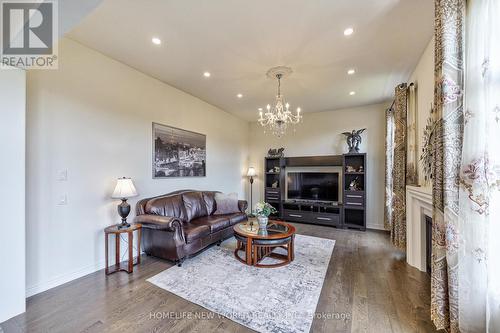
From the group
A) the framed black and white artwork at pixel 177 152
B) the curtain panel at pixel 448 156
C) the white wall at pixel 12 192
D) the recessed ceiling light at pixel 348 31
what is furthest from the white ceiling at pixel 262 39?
the white wall at pixel 12 192

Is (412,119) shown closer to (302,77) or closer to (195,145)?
(302,77)

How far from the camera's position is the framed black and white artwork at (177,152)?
3.85 meters

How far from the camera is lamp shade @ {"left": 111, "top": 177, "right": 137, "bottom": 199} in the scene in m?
2.88

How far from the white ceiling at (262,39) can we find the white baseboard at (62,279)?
2.98m

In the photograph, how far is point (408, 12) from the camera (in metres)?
2.17

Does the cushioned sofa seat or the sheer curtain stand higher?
the sheer curtain

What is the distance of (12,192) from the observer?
1.96 m

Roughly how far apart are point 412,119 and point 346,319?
10.4 ft

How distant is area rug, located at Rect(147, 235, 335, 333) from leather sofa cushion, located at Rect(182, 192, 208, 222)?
33.6 inches

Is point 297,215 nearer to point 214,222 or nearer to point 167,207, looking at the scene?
point 214,222

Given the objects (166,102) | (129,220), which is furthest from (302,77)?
(129,220)

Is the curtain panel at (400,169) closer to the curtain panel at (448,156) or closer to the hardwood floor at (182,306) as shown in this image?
the hardwood floor at (182,306)

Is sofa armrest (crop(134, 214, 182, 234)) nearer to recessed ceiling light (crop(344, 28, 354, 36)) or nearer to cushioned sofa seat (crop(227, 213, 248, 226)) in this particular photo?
cushioned sofa seat (crop(227, 213, 248, 226))

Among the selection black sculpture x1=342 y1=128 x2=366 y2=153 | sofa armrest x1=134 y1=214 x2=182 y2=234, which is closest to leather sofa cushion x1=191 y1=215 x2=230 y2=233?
sofa armrest x1=134 y1=214 x2=182 y2=234
